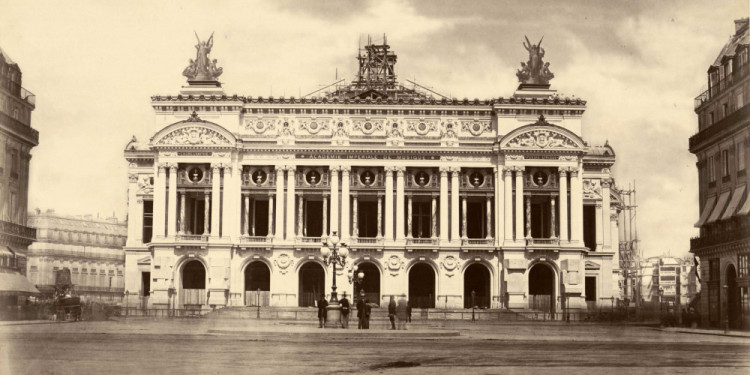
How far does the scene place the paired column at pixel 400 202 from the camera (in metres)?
84.1

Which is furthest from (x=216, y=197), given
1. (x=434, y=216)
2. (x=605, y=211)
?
(x=605, y=211)

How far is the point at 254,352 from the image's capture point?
35.0m

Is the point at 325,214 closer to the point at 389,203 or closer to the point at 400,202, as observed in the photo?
the point at 389,203

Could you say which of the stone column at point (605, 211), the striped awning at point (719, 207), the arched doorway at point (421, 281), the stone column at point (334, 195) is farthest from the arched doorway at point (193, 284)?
the striped awning at point (719, 207)

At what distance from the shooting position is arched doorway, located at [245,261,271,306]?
3310 inches

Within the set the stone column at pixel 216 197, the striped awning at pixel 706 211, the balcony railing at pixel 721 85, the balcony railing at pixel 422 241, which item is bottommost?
the balcony railing at pixel 422 241

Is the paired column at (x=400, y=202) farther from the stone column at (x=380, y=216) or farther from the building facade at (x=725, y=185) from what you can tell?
the building facade at (x=725, y=185)

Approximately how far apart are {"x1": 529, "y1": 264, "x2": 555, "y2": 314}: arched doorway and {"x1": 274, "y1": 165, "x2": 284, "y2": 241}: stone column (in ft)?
67.5

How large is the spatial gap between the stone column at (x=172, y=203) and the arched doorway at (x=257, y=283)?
6790mm

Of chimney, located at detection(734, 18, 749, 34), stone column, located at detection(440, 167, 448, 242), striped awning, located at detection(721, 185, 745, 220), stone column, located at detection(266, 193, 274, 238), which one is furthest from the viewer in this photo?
stone column, located at detection(440, 167, 448, 242)

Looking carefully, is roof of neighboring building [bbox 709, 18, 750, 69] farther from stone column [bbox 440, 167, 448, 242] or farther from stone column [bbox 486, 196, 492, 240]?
stone column [bbox 440, 167, 448, 242]

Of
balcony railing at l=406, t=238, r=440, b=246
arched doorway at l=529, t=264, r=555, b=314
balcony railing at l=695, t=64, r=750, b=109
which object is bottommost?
arched doorway at l=529, t=264, r=555, b=314

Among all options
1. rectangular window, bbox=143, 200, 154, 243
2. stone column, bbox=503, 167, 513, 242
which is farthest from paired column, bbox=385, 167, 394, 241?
rectangular window, bbox=143, 200, 154, 243

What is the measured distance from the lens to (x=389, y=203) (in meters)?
84.6
